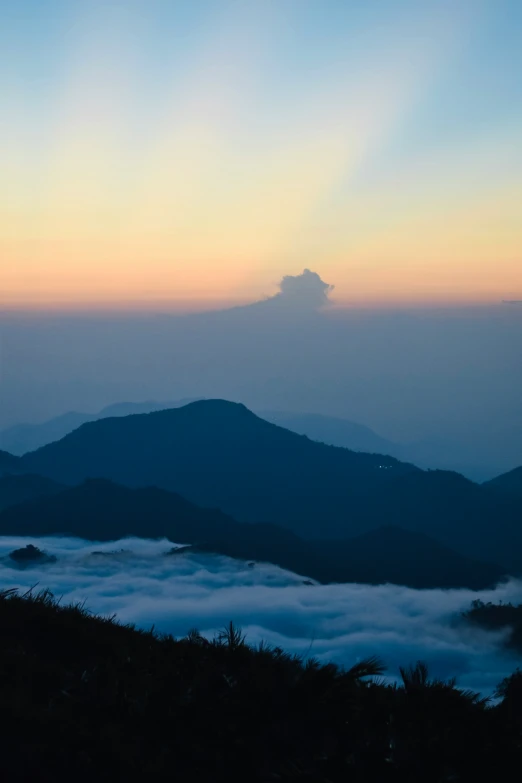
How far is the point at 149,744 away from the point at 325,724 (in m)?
2.23

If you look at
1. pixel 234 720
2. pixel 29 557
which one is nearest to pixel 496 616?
pixel 29 557

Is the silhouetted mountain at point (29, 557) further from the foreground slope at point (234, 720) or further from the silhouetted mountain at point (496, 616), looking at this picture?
the foreground slope at point (234, 720)

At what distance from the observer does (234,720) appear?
780cm

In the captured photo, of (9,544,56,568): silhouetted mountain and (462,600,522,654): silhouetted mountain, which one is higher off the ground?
(9,544,56,568): silhouetted mountain

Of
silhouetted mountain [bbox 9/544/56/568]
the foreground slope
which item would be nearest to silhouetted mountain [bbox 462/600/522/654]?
silhouetted mountain [bbox 9/544/56/568]

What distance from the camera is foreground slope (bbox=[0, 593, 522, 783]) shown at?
6.73 meters

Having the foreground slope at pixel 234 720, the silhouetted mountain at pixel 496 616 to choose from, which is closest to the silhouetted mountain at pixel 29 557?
the silhouetted mountain at pixel 496 616

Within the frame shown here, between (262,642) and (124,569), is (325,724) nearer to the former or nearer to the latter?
(262,642)

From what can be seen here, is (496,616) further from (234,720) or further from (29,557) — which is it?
(234,720)

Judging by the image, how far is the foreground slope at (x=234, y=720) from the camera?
6734mm

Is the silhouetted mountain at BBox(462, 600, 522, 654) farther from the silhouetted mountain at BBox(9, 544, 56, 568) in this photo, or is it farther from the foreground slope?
the foreground slope

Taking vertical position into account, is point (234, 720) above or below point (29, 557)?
above

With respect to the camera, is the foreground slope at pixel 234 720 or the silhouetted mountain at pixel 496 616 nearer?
the foreground slope at pixel 234 720

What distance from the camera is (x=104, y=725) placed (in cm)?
725
